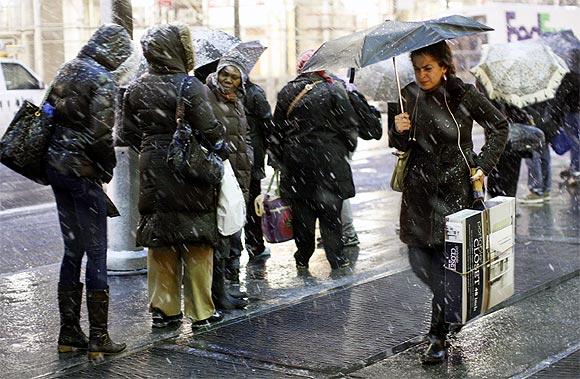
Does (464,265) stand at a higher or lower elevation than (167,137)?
lower

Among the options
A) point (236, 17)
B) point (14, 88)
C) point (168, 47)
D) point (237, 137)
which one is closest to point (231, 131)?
A: point (237, 137)

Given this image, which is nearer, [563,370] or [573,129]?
[563,370]

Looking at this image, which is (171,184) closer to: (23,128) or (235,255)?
(23,128)

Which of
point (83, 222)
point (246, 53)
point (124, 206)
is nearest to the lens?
point (83, 222)

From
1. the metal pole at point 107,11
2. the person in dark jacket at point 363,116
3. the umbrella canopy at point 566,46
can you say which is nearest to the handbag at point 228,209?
the person in dark jacket at point 363,116

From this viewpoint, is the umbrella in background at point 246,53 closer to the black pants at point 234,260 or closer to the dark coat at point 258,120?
the dark coat at point 258,120

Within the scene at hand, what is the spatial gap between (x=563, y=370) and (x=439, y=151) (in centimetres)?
141

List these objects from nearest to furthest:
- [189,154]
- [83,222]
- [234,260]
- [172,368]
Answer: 1. [172,368]
2. [83,222]
3. [189,154]
4. [234,260]

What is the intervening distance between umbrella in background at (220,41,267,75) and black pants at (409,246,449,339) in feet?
7.15

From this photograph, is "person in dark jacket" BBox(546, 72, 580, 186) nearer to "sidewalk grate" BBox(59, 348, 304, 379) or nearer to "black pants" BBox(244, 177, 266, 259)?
"black pants" BBox(244, 177, 266, 259)

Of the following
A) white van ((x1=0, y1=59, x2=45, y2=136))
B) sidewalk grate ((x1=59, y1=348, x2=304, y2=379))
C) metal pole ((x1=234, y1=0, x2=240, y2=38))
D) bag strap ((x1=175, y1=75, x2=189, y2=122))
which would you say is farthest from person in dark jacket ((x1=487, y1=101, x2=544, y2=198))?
metal pole ((x1=234, y1=0, x2=240, y2=38))

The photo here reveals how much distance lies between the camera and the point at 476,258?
5617mm

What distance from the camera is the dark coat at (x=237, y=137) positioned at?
734 centimetres

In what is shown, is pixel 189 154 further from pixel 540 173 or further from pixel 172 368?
pixel 540 173
